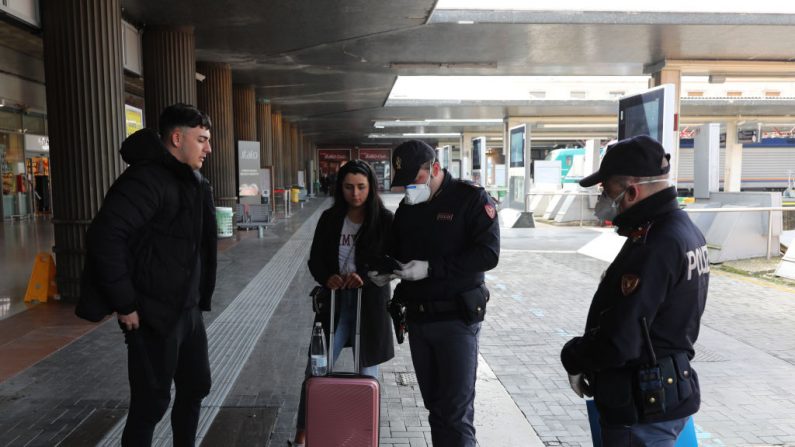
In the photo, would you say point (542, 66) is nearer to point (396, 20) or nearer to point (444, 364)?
point (396, 20)

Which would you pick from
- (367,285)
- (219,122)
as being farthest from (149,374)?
(219,122)

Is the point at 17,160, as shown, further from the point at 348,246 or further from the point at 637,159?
the point at 637,159

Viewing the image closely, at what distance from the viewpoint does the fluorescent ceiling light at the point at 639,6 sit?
9.97 meters

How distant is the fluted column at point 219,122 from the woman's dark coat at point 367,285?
12.3 m

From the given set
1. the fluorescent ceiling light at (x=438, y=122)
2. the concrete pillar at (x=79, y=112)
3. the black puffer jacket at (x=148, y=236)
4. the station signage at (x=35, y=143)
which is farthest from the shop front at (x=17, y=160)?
the black puffer jacket at (x=148, y=236)

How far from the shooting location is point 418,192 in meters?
2.78

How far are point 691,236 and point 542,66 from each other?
1382 cm

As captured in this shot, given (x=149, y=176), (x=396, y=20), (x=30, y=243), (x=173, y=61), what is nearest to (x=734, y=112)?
(x=396, y=20)

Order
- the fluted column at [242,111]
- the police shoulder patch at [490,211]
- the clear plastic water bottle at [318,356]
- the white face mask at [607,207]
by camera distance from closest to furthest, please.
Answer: the white face mask at [607,207] → the police shoulder patch at [490,211] → the clear plastic water bottle at [318,356] → the fluted column at [242,111]

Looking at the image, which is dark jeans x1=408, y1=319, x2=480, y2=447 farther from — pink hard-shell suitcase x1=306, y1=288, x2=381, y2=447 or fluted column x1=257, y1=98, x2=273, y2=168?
fluted column x1=257, y1=98, x2=273, y2=168

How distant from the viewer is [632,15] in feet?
33.3

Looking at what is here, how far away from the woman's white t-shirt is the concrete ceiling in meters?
7.10

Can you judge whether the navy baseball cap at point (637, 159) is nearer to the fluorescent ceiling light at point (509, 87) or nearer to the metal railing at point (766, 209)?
the metal railing at point (766, 209)

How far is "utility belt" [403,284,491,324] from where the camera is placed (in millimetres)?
2686
